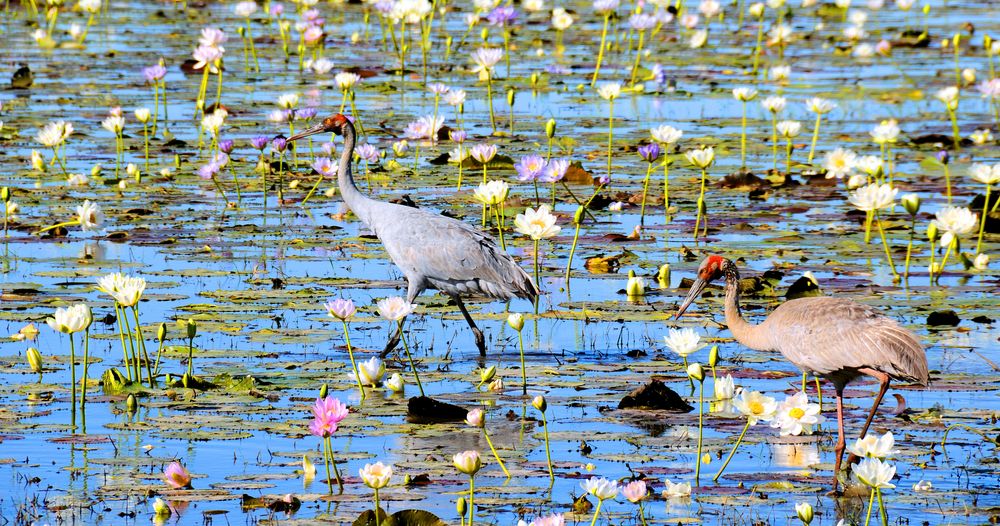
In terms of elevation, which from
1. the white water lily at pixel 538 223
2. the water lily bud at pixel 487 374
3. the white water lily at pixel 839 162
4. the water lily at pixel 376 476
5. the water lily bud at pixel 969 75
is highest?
the water lily bud at pixel 969 75

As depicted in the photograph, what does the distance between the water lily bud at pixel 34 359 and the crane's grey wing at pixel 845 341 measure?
11.5 ft

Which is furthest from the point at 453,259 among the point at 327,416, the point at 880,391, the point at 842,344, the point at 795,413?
the point at 327,416

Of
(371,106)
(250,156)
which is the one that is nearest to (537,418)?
(250,156)

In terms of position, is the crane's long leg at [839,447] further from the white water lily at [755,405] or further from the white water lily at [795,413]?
the white water lily at [755,405]

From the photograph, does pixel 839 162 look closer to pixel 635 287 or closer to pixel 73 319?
pixel 635 287

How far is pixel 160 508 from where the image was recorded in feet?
19.3

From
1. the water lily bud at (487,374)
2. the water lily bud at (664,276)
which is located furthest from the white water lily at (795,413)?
the water lily bud at (664,276)

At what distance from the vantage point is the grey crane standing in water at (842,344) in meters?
6.98

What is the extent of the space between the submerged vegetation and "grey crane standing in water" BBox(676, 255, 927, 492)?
0.94ft

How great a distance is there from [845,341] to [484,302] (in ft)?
12.8

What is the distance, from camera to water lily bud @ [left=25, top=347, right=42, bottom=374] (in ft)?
25.8

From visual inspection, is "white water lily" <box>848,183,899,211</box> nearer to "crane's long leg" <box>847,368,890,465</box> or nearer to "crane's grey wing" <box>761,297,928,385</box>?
"crane's grey wing" <box>761,297,928,385</box>

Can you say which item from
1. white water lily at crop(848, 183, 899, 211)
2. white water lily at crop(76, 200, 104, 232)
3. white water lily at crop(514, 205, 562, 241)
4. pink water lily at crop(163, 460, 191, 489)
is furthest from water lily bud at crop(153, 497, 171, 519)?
white water lily at crop(848, 183, 899, 211)

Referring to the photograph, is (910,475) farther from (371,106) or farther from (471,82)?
(471,82)
